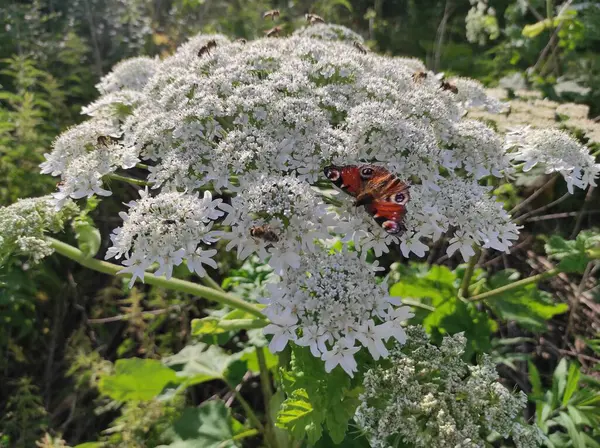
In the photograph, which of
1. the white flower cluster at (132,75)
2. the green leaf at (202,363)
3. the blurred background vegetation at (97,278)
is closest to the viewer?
the green leaf at (202,363)

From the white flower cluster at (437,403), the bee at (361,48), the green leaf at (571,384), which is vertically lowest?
the green leaf at (571,384)

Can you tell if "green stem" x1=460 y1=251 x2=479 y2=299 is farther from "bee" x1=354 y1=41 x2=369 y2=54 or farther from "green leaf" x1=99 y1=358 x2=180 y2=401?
"green leaf" x1=99 y1=358 x2=180 y2=401

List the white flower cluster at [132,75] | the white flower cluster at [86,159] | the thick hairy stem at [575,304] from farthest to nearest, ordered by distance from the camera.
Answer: the thick hairy stem at [575,304] < the white flower cluster at [132,75] < the white flower cluster at [86,159]

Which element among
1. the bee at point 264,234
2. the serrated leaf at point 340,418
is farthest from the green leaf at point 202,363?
the bee at point 264,234

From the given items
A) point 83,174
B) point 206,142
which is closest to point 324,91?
point 206,142

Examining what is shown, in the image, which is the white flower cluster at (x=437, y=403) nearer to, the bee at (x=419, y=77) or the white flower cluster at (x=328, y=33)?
the bee at (x=419, y=77)

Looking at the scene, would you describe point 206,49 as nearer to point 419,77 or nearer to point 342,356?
point 419,77

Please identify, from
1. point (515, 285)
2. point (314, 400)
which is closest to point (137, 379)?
point (314, 400)

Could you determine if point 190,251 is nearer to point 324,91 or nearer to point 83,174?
point 83,174
